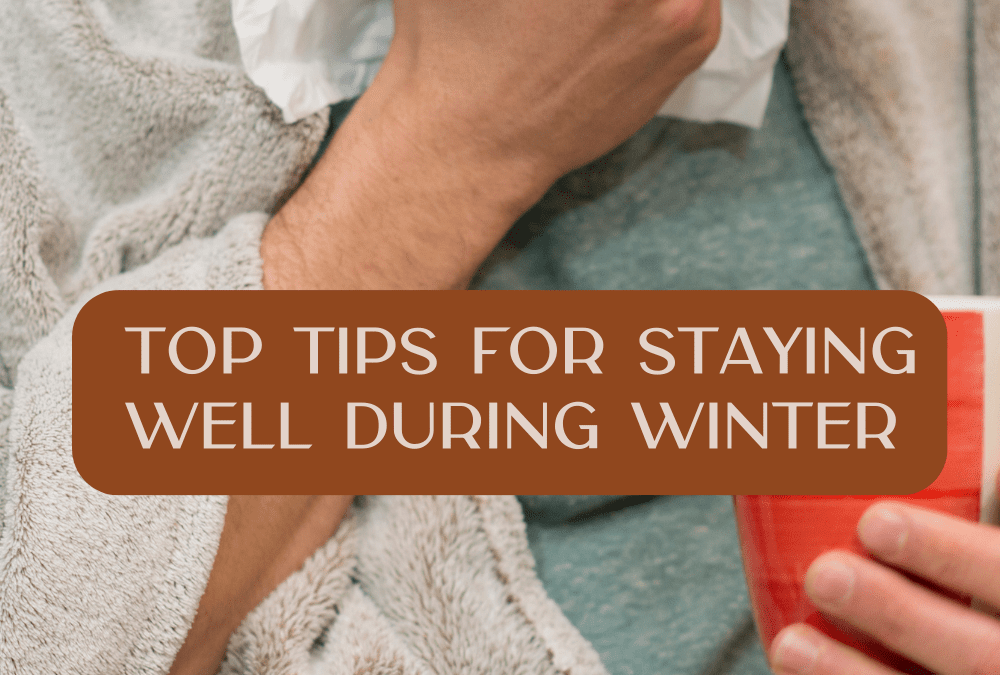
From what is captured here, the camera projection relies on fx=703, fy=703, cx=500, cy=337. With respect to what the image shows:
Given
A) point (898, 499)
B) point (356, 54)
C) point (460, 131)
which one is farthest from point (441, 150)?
point (898, 499)

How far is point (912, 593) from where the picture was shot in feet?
1.12

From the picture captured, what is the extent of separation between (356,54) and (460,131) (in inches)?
5.3

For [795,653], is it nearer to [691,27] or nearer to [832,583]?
[832,583]

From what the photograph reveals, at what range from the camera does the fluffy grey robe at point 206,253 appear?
43 cm

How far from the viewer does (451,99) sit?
474mm

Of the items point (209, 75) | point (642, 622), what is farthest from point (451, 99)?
point (642, 622)

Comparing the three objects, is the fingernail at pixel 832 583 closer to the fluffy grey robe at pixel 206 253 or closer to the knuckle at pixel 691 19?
the fluffy grey robe at pixel 206 253

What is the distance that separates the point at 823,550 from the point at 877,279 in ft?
1.03

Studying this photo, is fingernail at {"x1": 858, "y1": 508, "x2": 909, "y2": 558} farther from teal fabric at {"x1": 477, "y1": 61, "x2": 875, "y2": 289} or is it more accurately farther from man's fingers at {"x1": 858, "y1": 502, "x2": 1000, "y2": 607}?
teal fabric at {"x1": 477, "y1": 61, "x2": 875, "y2": 289}

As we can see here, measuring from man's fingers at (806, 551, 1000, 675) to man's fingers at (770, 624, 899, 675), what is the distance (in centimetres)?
1

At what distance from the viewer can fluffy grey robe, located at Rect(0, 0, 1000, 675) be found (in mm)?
425

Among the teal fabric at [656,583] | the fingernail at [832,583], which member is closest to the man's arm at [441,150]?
the teal fabric at [656,583]

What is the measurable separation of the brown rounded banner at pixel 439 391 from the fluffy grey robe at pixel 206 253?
28 millimetres

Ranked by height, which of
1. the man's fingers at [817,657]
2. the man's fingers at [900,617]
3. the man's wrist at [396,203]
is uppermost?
the man's wrist at [396,203]
